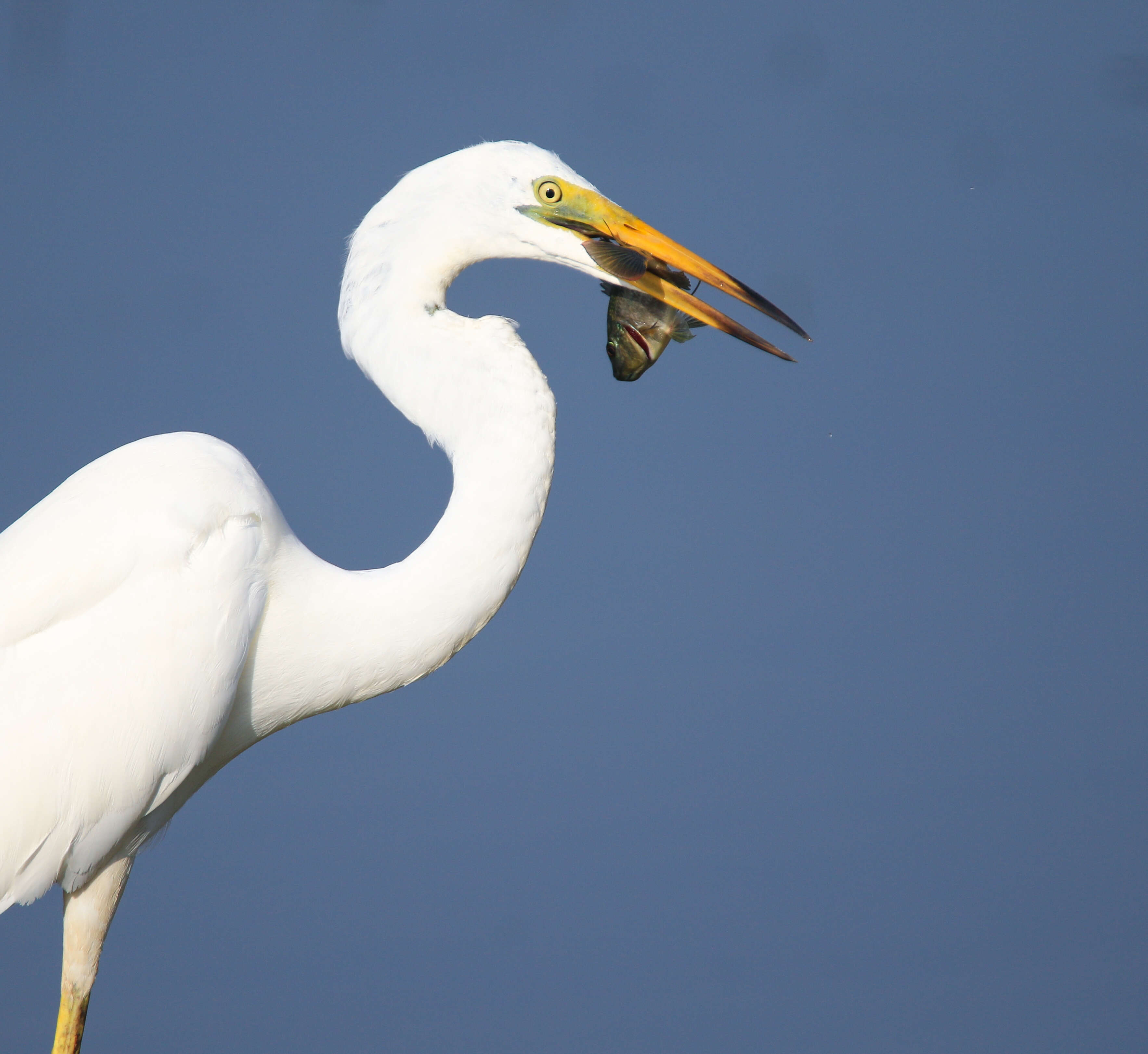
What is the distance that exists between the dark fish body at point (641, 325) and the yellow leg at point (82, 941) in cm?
108

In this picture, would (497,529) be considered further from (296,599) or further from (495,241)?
(495,241)

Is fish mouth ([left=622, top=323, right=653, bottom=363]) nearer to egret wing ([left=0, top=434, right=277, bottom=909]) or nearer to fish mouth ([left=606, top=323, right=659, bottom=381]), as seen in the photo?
fish mouth ([left=606, top=323, right=659, bottom=381])

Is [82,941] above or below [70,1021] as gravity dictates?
above

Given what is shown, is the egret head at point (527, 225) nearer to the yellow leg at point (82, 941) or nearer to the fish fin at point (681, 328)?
the fish fin at point (681, 328)

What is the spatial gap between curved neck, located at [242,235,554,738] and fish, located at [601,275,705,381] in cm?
19

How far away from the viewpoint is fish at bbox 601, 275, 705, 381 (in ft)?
5.63

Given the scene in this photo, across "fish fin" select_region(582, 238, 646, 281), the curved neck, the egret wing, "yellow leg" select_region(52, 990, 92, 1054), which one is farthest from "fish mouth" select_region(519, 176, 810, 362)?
"yellow leg" select_region(52, 990, 92, 1054)

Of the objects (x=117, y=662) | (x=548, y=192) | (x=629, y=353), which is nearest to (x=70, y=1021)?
(x=117, y=662)

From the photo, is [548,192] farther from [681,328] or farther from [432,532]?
[432,532]

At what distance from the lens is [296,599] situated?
1634 millimetres

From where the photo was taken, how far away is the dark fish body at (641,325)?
1.71m

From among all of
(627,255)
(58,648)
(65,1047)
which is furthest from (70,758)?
(627,255)

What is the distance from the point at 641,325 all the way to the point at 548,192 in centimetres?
23

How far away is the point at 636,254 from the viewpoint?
1662mm
